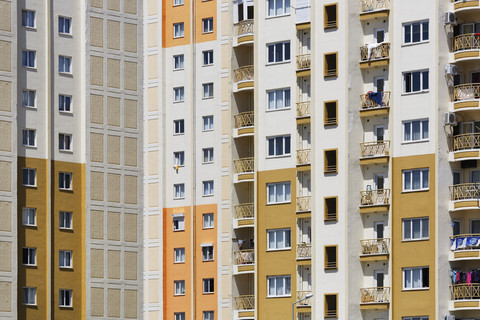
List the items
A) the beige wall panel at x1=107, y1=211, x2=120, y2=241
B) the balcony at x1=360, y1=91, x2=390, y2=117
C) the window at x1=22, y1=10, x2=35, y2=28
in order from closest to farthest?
the balcony at x1=360, y1=91, x2=390, y2=117 → the window at x1=22, y1=10, x2=35, y2=28 → the beige wall panel at x1=107, y1=211, x2=120, y2=241

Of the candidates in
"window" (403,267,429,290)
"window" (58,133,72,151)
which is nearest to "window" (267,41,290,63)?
"window" (58,133,72,151)

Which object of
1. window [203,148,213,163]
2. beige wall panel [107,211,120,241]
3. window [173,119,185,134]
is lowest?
beige wall panel [107,211,120,241]

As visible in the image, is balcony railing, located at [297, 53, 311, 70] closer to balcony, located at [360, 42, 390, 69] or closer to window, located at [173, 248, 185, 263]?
balcony, located at [360, 42, 390, 69]

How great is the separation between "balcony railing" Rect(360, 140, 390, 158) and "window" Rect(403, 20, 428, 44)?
18.8ft

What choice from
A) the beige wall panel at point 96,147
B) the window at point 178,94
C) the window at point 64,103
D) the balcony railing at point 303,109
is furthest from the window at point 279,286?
the window at point 178,94

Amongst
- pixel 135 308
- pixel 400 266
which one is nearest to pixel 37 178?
pixel 135 308

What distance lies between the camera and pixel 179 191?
4715 inches

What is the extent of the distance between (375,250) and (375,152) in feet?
18.0

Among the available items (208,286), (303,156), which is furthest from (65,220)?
(303,156)

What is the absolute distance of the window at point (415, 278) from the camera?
97.0 m

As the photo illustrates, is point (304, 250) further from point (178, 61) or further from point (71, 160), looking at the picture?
point (178, 61)

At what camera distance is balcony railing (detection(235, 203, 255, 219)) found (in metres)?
111

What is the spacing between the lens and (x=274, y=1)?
10869 centimetres

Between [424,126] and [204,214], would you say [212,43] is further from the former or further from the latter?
[424,126]
